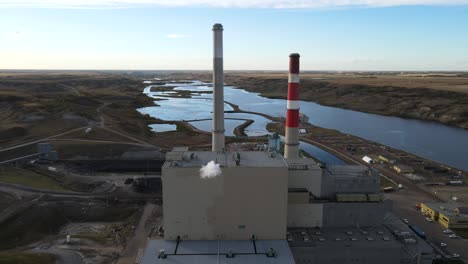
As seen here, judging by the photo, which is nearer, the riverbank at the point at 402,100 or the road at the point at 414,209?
the road at the point at 414,209

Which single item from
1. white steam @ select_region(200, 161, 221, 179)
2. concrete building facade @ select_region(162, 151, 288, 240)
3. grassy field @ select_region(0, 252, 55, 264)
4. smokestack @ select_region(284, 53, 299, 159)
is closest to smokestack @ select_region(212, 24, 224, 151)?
smokestack @ select_region(284, 53, 299, 159)

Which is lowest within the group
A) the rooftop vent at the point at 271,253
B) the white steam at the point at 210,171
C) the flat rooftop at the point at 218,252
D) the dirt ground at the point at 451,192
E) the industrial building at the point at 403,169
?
the dirt ground at the point at 451,192

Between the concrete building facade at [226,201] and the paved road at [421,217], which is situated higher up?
the concrete building facade at [226,201]

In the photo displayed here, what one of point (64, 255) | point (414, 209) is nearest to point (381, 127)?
point (414, 209)

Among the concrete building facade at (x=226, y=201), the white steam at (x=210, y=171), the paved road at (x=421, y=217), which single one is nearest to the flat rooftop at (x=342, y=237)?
the concrete building facade at (x=226, y=201)

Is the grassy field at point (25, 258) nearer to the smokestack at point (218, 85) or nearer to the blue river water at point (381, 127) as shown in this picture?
the smokestack at point (218, 85)
